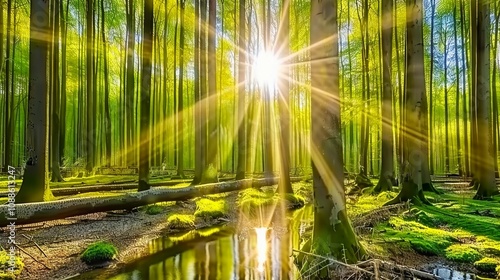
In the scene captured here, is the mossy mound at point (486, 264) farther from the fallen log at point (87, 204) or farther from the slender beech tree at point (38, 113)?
the slender beech tree at point (38, 113)

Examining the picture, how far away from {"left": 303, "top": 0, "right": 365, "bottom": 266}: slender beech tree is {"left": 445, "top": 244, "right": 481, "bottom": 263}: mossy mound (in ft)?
5.96

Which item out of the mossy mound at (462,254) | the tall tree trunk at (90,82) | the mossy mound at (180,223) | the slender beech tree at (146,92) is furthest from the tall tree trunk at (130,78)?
the mossy mound at (462,254)

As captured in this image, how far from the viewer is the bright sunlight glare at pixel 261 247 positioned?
5.76 m

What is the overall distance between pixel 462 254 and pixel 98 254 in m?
5.96

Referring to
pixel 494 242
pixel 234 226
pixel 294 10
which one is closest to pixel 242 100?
pixel 294 10

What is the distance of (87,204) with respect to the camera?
308 inches

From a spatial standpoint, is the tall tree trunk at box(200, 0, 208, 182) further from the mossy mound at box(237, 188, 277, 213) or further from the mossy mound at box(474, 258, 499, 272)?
the mossy mound at box(474, 258, 499, 272)

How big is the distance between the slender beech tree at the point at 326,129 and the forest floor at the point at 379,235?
2.76 feet

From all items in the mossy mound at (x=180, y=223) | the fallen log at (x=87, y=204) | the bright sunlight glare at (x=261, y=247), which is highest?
the fallen log at (x=87, y=204)

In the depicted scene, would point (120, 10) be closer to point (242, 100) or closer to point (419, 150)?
point (242, 100)

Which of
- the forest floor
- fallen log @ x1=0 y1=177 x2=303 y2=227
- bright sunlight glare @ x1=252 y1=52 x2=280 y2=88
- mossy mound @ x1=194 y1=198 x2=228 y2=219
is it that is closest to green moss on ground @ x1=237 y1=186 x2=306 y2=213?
mossy mound @ x1=194 y1=198 x2=228 y2=219

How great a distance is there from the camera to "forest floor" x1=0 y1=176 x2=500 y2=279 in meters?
5.29

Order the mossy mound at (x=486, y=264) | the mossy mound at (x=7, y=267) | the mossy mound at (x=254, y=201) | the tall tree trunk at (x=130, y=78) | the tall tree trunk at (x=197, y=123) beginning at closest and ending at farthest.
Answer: the mossy mound at (x=7, y=267), the mossy mound at (x=486, y=264), the mossy mound at (x=254, y=201), the tall tree trunk at (x=197, y=123), the tall tree trunk at (x=130, y=78)

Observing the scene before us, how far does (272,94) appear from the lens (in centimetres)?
2002
